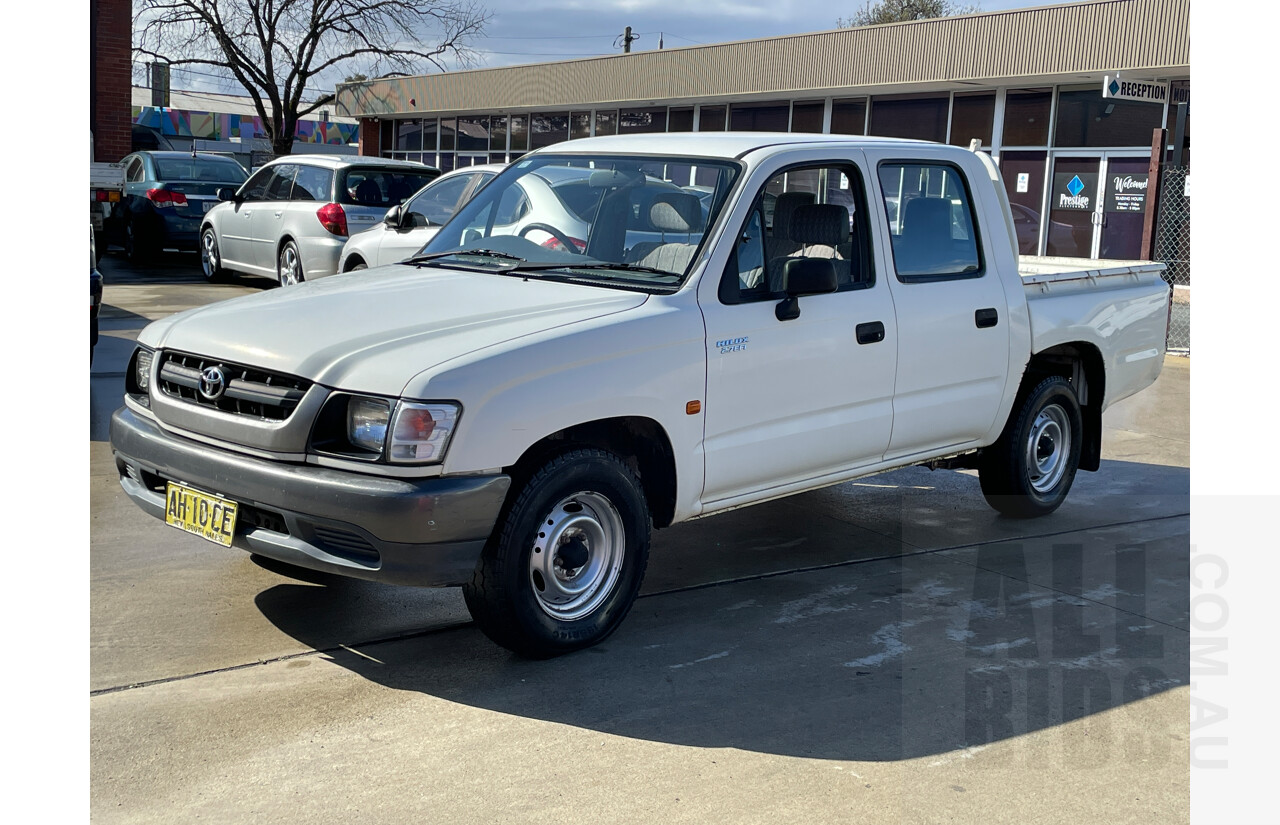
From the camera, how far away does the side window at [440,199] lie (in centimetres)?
1230

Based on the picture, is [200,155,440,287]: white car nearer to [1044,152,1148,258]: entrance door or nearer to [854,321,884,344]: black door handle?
[854,321,884,344]: black door handle

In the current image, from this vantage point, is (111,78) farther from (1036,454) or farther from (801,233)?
(801,233)

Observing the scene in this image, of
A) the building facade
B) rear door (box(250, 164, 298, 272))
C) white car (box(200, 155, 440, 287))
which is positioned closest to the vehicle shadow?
white car (box(200, 155, 440, 287))

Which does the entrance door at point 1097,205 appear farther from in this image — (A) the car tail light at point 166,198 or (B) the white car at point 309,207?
(A) the car tail light at point 166,198

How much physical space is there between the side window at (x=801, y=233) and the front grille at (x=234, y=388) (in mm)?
1709

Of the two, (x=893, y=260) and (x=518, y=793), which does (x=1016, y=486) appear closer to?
(x=893, y=260)

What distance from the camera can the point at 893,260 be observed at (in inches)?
226

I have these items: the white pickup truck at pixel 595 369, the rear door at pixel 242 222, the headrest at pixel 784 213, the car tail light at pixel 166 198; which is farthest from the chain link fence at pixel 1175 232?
the car tail light at pixel 166 198

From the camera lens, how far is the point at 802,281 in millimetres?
5031

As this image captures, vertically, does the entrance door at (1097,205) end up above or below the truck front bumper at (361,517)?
above

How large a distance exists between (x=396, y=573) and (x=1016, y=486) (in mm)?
3893

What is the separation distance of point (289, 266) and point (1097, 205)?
1390 cm

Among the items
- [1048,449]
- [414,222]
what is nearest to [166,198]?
[414,222]
